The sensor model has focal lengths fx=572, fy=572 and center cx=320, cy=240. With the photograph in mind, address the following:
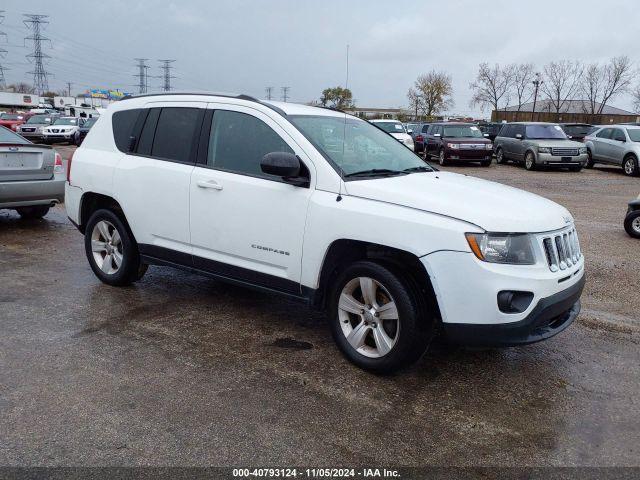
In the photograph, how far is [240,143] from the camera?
4.59 m

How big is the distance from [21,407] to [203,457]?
124cm

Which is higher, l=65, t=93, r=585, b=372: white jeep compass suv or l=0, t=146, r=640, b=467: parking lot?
l=65, t=93, r=585, b=372: white jeep compass suv

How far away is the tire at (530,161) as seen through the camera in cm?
2081

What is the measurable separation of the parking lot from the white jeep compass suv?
411 millimetres

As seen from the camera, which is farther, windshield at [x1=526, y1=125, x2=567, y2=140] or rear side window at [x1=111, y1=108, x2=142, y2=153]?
windshield at [x1=526, y1=125, x2=567, y2=140]

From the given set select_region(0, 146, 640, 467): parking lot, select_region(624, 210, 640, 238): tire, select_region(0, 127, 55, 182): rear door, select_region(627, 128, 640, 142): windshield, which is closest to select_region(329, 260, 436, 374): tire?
select_region(0, 146, 640, 467): parking lot

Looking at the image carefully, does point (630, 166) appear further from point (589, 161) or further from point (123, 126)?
point (123, 126)

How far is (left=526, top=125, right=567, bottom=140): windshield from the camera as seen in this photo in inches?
840

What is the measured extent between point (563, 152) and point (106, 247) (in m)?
18.3

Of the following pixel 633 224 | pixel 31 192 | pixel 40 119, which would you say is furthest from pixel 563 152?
pixel 40 119

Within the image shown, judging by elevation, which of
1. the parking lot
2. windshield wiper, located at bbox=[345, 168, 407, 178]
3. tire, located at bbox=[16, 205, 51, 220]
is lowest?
the parking lot

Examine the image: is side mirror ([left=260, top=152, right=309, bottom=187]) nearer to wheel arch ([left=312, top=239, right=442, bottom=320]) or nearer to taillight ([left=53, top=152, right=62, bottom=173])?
wheel arch ([left=312, top=239, right=442, bottom=320])

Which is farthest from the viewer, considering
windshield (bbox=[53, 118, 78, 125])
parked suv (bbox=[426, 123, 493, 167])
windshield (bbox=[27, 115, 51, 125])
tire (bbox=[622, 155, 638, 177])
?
windshield (bbox=[27, 115, 51, 125])

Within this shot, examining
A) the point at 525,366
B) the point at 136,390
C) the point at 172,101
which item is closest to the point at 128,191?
the point at 172,101
